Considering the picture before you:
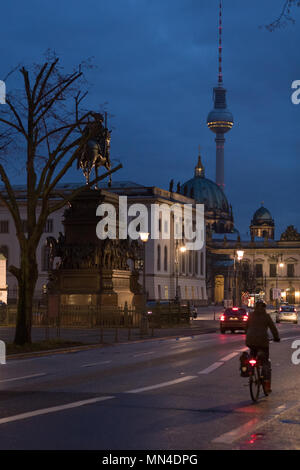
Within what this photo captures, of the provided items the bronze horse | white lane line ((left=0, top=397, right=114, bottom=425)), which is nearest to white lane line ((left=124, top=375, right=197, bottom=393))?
white lane line ((left=0, top=397, right=114, bottom=425))

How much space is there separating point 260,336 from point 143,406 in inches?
110

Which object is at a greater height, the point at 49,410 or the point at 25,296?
the point at 25,296

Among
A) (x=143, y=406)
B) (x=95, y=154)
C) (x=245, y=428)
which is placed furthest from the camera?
(x=95, y=154)

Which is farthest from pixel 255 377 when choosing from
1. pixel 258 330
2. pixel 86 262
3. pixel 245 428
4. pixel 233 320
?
pixel 233 320

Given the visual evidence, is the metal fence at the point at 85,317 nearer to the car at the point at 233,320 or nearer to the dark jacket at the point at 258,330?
the car at the point at 233,320

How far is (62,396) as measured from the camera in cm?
1614

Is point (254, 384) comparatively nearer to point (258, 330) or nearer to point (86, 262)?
point (258, 330)

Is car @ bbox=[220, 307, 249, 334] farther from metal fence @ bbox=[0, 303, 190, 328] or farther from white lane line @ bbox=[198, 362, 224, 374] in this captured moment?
white lane line @ bbox=[198, 362, 224, 374]

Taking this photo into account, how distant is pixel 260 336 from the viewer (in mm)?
16109

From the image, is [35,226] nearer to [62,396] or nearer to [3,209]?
[62,396]

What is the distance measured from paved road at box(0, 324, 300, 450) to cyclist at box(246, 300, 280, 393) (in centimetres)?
58

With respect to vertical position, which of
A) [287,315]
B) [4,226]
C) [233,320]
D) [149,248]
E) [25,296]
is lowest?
[233,320]
